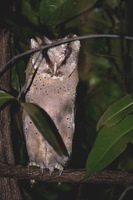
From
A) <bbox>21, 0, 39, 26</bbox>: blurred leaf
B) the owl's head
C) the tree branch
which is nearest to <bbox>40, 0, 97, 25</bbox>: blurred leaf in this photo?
the owl's head

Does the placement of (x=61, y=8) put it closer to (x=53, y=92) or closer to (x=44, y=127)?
(x=53, y=92)

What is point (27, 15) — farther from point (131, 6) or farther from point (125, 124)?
point (125, 124)

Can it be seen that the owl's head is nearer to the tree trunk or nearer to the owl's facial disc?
the owl's facial disc

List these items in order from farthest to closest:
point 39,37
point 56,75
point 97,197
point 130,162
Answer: point 97,197, point 130,162, point 56,75, point 39,37

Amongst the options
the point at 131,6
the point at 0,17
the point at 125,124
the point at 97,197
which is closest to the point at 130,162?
the point at 97,197

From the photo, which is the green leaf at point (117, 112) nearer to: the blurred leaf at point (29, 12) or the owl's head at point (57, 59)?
the owl's head at point (57, 59)

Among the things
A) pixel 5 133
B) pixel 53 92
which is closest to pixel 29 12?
pixel 53 92

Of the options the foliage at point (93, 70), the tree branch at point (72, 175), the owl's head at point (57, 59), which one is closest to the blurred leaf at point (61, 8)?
the foliage at point (93, 70)

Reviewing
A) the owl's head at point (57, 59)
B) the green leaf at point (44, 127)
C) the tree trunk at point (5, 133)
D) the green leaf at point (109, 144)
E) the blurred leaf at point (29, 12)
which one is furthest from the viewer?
the blurred leaf at point (29, 12)
